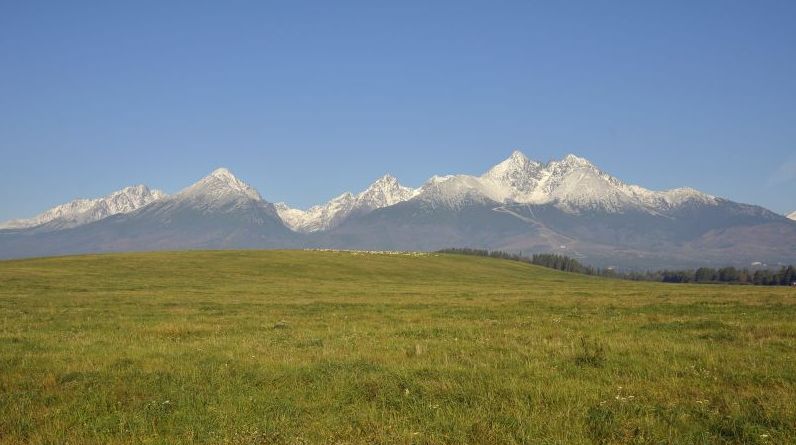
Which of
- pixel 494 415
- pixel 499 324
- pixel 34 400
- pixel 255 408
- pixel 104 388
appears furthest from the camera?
pixel 499 324

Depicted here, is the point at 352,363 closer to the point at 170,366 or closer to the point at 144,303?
the point at 170,366

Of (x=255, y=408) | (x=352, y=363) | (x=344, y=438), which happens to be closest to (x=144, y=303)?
(x=352, y=363)

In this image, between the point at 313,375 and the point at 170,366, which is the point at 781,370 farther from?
the point at 170,366

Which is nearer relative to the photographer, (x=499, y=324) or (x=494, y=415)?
(x=494, y=415)

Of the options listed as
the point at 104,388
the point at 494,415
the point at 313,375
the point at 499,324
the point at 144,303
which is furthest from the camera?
the point at 144,303

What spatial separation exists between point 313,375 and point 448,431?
4.81 m

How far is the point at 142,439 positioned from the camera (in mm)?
8977

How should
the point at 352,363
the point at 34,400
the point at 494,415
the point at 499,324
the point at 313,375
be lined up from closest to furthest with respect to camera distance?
the point at 494,415, the point at 34,400, the point at 313,375, the point at 352,363, the point at 499,324

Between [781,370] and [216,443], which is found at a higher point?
[781,370]

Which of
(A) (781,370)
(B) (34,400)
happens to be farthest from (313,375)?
(A) (781,370)

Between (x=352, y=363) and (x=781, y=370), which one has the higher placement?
(x=781, y=370)

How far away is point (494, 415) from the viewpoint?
380 inches

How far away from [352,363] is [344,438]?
211 inches

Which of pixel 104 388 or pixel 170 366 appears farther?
pixel 170 366
